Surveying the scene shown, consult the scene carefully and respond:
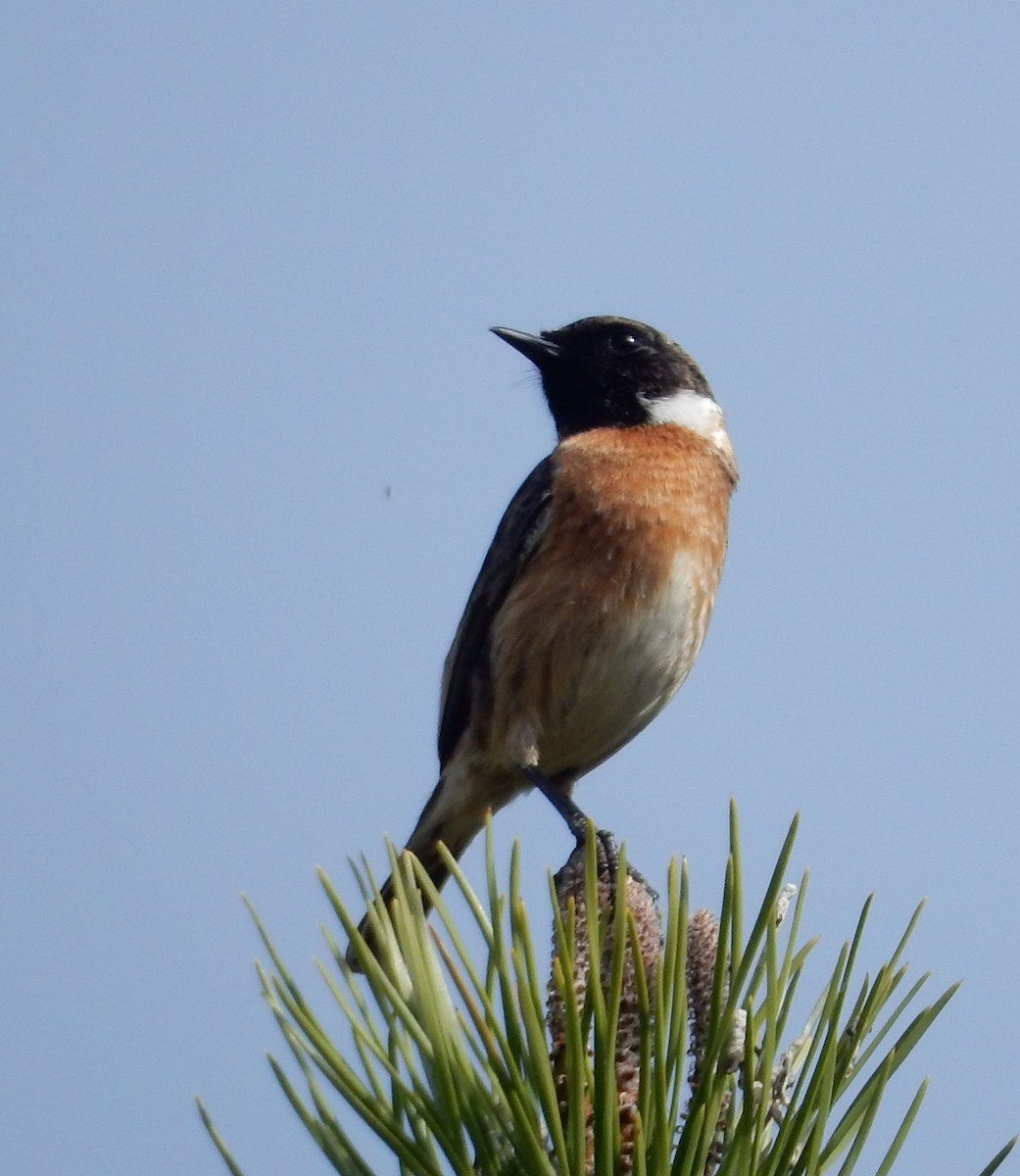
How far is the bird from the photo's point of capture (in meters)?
6.20

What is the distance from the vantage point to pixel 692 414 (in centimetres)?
748

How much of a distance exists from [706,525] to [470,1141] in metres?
4.25

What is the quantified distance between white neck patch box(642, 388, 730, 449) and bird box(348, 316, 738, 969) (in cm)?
12

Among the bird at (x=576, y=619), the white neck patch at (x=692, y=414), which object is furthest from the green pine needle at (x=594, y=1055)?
the white neck patch at (x=692, y=414)

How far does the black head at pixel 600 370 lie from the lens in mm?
7527

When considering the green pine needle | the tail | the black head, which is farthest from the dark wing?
the green pine needle

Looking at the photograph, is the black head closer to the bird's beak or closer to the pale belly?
the bird's beak

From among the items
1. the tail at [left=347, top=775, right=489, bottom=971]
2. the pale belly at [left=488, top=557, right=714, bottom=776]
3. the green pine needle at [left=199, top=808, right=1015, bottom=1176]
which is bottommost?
the green pine needle at [left=199, top=808, right=1015, bottom=1176]

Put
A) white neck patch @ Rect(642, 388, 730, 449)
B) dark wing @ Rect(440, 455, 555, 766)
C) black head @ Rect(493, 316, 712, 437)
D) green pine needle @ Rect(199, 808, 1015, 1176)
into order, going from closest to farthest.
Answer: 1. green pine needle @ Rect(199, 808, 1015, 1176)
2. dark wing @ Rect(440, 455, 555, 766)
3. white neck patch @ Rect(642, 388, 730, 449)
4. black head @ Rect(493, 316, 712, 437)

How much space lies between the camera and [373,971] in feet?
8.41

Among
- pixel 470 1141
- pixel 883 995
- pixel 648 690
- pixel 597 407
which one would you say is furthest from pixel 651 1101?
pixel 597 407

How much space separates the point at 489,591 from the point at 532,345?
150 centimetres

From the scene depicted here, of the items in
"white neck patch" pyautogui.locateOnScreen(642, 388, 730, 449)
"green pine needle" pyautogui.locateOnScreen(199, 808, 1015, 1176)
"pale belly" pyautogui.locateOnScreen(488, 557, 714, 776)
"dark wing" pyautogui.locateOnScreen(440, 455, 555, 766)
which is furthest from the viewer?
"white neck patch" pyautogui.locateOnScreen(642, 388, 730, 449)

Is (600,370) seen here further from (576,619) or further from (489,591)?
(576,619)
